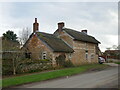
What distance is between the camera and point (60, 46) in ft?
99.0

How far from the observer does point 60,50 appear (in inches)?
1121

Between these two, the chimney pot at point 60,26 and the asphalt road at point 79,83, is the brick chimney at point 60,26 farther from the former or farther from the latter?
the asphalt road at point 79,83

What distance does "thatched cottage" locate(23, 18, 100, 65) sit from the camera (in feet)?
92.1

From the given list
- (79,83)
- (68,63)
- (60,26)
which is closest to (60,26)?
(60,26)


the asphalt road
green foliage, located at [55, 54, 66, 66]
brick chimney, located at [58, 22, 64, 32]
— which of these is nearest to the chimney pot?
brick chimney, located at [58, 22, 64, 32]

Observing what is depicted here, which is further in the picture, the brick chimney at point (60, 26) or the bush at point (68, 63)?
the brick chimney at point (60, 26)

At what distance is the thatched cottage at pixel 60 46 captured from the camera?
92.1 feet

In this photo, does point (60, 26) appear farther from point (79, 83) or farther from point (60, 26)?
point (79, 83)

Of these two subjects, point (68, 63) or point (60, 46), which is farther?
point (60, 46)

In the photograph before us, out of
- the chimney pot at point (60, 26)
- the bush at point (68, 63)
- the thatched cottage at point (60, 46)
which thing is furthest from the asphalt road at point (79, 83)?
the chimney pot at point (60, 26)

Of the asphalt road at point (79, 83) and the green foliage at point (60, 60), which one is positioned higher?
the green foliage at point (60, 60)

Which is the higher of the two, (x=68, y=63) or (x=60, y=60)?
(x=60, y=60)

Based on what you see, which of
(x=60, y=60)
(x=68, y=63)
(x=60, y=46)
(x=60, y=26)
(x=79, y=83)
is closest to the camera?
(x=79, y=83)

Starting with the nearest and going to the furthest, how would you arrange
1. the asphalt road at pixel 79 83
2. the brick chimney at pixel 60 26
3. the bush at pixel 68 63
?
1. the asphalt road at pixel 79 83
2. the bush at pixel 68 63
3. the brick chimney at pixel 60 26
